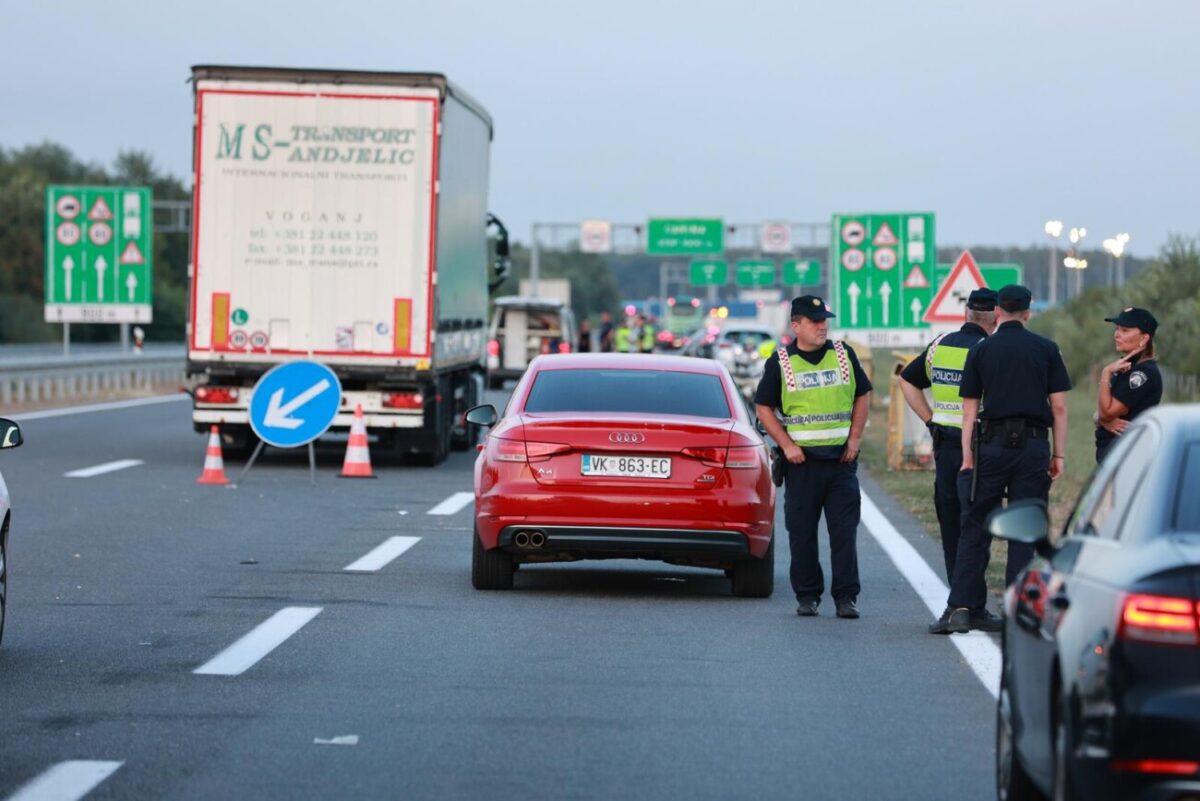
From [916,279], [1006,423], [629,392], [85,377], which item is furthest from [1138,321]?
[85,377]

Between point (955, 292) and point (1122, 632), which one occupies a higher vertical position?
point (955, 292)

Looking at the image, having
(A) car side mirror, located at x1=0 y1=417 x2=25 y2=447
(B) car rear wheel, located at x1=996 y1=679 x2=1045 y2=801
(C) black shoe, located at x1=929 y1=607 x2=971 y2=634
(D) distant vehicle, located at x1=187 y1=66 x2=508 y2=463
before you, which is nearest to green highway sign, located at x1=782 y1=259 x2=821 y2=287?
(D) distant vehicle, located at x1=187 y1=66 x2=508 y2=463

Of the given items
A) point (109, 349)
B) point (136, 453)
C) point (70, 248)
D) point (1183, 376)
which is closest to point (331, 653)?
point (136, 453)

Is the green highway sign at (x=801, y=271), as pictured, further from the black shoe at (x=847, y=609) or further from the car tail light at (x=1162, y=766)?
the car tail light at (x=1162, y=766)

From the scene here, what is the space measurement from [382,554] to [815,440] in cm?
403

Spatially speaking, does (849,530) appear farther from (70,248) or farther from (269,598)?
(70,248)

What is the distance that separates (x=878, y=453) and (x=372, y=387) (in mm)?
8125

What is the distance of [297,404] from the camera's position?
21.2 m

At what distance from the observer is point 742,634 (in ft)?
37.2

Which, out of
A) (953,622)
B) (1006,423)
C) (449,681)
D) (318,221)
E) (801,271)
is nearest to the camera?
(449,681)

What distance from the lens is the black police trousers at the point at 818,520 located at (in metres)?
12.1

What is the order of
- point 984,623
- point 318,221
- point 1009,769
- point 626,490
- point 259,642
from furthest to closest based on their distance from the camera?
point 318,221
point 626,490
point 984,623
point 259,642
point 1009,769

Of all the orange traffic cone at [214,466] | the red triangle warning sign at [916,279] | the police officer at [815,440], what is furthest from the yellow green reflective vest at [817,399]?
the red triangle warning sign at [916,279]

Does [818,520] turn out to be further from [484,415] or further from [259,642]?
[259,642]
